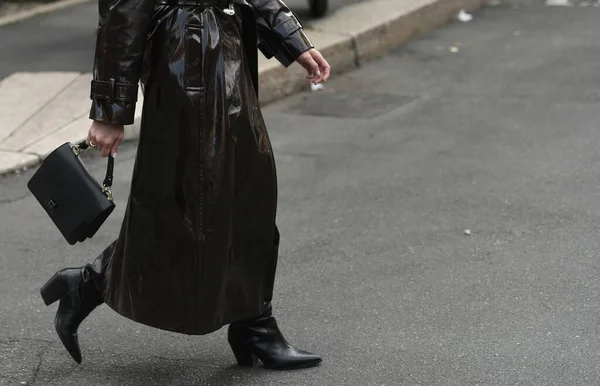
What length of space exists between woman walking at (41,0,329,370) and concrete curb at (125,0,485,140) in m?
4.49

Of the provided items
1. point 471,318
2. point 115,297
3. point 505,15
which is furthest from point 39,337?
point 505,15

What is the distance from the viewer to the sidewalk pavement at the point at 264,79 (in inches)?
271

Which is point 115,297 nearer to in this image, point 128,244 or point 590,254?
point 128,244

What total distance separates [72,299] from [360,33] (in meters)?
6.02

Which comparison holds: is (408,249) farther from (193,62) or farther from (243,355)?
Result: (193,62)

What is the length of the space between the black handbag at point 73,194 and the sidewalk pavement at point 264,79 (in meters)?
2.34

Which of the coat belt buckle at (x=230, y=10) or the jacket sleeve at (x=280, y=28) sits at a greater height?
the coat belt buckle at (x=230, y=10)

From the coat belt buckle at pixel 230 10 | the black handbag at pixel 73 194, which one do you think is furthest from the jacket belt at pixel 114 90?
Answer: the coat belt buckle at pixel 230 10

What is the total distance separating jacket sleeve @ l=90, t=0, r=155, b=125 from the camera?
328 cm

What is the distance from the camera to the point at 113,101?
10.9ft

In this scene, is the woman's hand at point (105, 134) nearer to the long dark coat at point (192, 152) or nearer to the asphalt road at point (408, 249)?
the long dark coat at point (192, 152)

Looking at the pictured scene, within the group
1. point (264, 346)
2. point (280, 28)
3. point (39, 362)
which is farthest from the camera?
point (39, 362)

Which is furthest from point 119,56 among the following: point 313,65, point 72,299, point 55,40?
point 55,40

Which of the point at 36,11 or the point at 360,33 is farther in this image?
the point at 36,11
